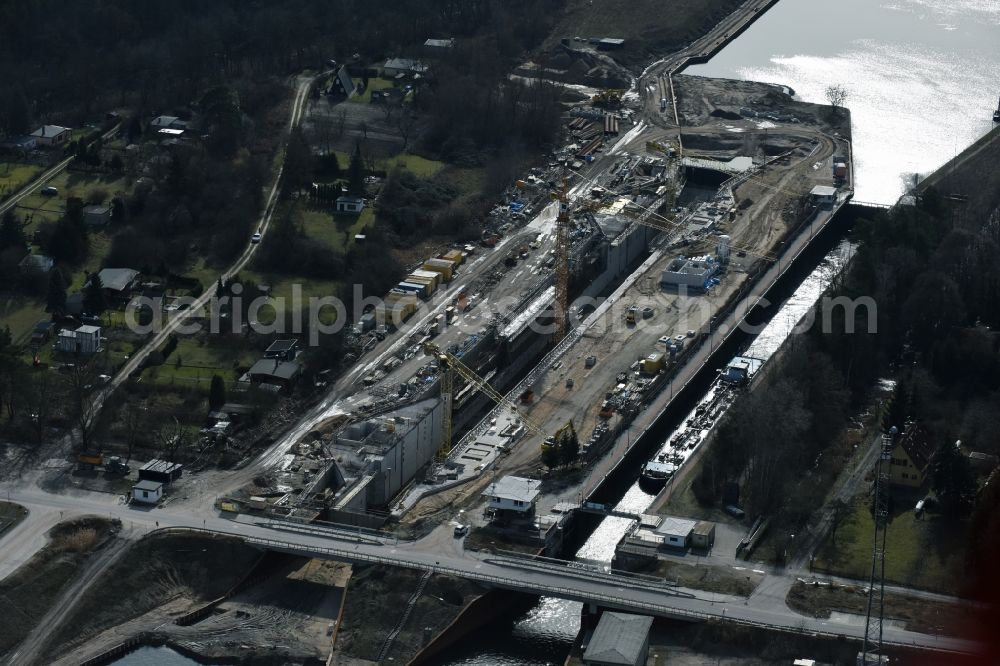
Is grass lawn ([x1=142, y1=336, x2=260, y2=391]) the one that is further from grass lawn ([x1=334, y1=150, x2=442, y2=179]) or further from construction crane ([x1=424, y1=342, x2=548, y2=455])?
grass lawn ([x1=334, y1=150, x2=442, y2=179])

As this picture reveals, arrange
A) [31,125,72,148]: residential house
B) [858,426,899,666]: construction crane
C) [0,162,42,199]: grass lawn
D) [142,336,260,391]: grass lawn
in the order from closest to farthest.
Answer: [858,426,899,666]: construction crane
[142,336,260,391]: grass lawn
[0,162,42,199]: grass lawn
[31,125,72,148]: residential house

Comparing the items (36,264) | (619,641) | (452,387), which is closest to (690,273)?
(452,387)

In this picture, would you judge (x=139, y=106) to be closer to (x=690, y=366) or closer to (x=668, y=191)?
(x=668, y=191)

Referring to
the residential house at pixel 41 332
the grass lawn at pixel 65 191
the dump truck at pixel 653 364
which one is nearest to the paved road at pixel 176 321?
the residential house at pixel 41 332

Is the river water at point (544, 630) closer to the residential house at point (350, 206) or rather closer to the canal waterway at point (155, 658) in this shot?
the canal waterway at point (155, 658)

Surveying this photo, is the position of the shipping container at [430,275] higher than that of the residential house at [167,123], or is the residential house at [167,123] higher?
the residential house at [167,123]

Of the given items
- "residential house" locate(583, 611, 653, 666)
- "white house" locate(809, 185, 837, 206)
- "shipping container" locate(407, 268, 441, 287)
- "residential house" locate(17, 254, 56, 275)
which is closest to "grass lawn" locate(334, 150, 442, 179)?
"shipping container" locate(407, 268, 441, 287)
